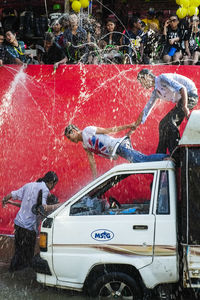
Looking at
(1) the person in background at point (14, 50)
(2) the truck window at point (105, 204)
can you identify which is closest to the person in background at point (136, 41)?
(1) the person in background at point (14, 50)

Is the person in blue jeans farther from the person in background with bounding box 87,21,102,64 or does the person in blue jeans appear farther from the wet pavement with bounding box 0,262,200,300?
the wet pavement with bounding box 0,262,200,300

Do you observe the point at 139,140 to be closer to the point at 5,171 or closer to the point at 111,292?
the point at 5,171

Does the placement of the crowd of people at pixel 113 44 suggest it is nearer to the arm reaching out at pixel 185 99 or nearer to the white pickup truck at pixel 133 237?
the arm reaching out at pixel 185 99

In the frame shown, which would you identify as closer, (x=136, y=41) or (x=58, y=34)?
(x=136, y=41)

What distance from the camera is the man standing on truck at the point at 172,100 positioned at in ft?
26.0

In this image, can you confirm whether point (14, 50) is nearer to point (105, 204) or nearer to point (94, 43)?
point (94, 43)

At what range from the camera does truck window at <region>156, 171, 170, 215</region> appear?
4.92 metres

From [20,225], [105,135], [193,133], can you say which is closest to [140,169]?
[193,133]

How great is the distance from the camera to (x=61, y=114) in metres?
8.28

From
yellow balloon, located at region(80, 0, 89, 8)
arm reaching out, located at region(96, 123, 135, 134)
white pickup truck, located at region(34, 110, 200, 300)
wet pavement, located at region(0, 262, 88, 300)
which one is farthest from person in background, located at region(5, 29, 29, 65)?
white pickup truck, located at region(34, 110, 200, 300)

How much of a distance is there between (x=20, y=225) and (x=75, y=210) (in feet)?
6.06

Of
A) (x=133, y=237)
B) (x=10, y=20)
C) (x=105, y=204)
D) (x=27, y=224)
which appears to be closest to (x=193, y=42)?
(x=10, y=20)

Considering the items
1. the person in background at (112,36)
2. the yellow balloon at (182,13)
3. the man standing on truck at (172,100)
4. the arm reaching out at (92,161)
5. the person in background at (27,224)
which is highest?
the yellow balloon at (182,13)

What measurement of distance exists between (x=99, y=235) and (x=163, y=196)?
788mm
